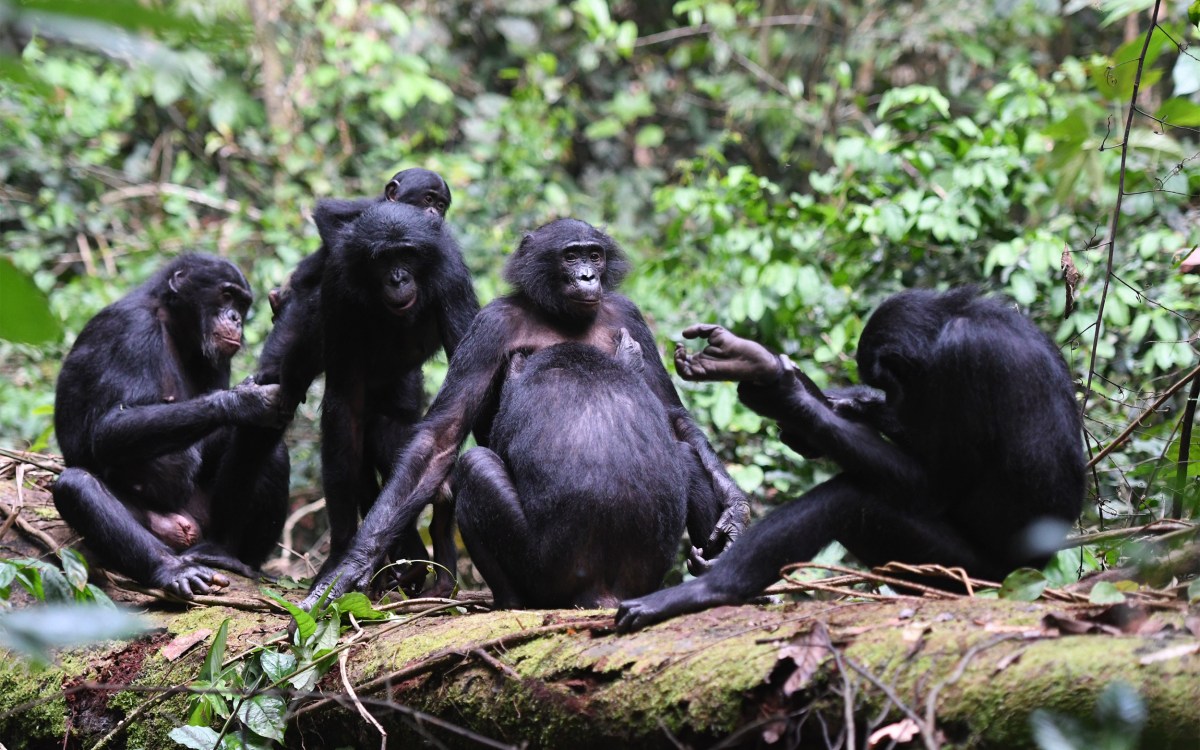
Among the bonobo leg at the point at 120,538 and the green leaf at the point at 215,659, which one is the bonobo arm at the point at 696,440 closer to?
the green leaf at the point at 215,659

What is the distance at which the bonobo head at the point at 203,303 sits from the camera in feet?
21.5

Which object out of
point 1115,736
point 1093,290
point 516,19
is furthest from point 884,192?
point 516,19

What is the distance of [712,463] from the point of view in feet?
18.1

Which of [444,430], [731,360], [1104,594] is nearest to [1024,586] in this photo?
[1104,594]

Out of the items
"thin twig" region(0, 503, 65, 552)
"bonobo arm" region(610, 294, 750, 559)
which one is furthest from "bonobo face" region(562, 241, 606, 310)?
"thin twig" region(0, 503, 65, 552)

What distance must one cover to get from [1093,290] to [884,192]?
5.30 ft

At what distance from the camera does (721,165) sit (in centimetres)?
1402

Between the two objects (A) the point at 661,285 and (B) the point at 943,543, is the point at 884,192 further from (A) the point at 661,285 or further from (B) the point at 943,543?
(B) the point at 943,543

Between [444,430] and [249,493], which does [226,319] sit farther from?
[444,430]

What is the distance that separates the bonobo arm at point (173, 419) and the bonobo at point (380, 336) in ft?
1.24

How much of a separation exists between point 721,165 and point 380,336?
8592 millimetres

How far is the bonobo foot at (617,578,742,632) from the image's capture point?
394cm

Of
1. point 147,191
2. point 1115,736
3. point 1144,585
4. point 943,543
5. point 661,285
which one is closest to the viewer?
point 1115,736

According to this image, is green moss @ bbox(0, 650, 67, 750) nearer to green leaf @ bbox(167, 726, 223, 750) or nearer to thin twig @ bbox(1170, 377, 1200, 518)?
green leaf @ bbox(167, 726, 223, 750)
